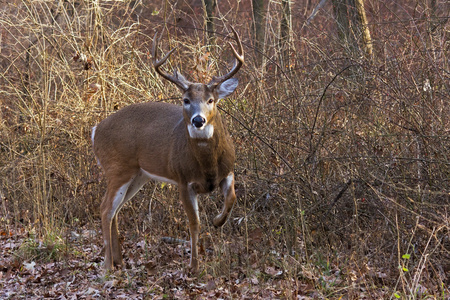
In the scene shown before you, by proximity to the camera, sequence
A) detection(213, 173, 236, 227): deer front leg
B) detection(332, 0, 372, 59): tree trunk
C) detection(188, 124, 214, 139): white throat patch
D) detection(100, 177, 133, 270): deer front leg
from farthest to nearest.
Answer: detection(332, 0, 372, 59): tree trunk < detection(100, 177, 133, 270): deer front leg < detection(213, 173, 236, 227): deer front leg < detection(188, 124, 214, 139): white throat patch

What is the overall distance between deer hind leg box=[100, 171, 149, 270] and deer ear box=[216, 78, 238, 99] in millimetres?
1459

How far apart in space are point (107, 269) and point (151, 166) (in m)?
1.15

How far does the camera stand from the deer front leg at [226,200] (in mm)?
6402

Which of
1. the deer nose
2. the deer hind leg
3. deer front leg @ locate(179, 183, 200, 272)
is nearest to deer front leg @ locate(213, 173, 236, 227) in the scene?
deer front leg @ locate(179, 183, 200, 272)

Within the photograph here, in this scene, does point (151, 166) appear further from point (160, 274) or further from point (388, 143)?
point (388, 143)

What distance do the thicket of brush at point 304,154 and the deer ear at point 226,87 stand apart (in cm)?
85

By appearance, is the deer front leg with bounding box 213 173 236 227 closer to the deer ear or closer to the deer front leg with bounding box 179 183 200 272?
the deer front leg with bounding box 179 183 200 272

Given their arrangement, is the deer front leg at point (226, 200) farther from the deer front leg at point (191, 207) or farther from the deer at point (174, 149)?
the deer front leg at point (191, 207)

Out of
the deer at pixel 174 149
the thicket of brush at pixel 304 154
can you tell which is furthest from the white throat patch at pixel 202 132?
the thicket of brush at pixel 304 154

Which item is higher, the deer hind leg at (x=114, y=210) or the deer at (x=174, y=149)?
the deer at (x=174, y=149)

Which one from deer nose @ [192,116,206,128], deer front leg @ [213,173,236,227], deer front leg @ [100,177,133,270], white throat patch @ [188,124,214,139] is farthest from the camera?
deer front leg @ [100,177,133,270]

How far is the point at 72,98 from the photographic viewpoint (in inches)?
376

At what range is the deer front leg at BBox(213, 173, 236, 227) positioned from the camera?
6.40 metres

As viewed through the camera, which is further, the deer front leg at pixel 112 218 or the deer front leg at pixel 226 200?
the deer front leg at pixel 112 218
